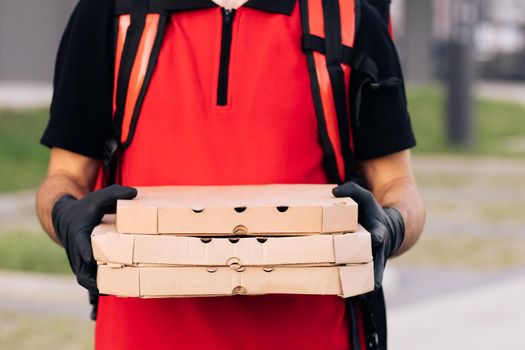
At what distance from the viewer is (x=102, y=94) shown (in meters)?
2.41

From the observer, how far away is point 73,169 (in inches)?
97.6

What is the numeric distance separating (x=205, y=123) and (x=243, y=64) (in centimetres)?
14

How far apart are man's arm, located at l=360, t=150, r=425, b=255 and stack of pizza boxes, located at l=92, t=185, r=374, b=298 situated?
0.49 m

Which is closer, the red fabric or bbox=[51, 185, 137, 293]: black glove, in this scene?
bbox=[51, 185, 137, 293]: black glove

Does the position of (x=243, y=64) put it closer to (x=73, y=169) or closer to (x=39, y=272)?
(x=73, y=169)

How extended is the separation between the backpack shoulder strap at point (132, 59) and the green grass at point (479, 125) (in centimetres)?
1899

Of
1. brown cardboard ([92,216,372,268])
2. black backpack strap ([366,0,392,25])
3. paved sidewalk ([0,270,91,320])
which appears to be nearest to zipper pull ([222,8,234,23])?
black backpack strap ([366,0,392,25])

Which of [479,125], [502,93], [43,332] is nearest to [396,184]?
[43,332]

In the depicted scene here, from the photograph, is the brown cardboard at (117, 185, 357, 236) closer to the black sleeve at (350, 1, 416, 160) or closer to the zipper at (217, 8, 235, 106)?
the zipper at (217, 8, 235, 106)

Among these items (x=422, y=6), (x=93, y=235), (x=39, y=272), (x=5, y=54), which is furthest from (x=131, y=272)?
(x=422, y=6)

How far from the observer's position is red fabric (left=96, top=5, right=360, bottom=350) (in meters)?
2.25

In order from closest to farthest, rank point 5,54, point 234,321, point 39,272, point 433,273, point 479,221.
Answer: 1. point 234,321
2. point 39,272
3. point 433,273
4. point 479,221
5. point 5,54

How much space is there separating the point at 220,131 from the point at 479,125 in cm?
2500

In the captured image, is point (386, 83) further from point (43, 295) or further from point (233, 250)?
point (43, 295)
